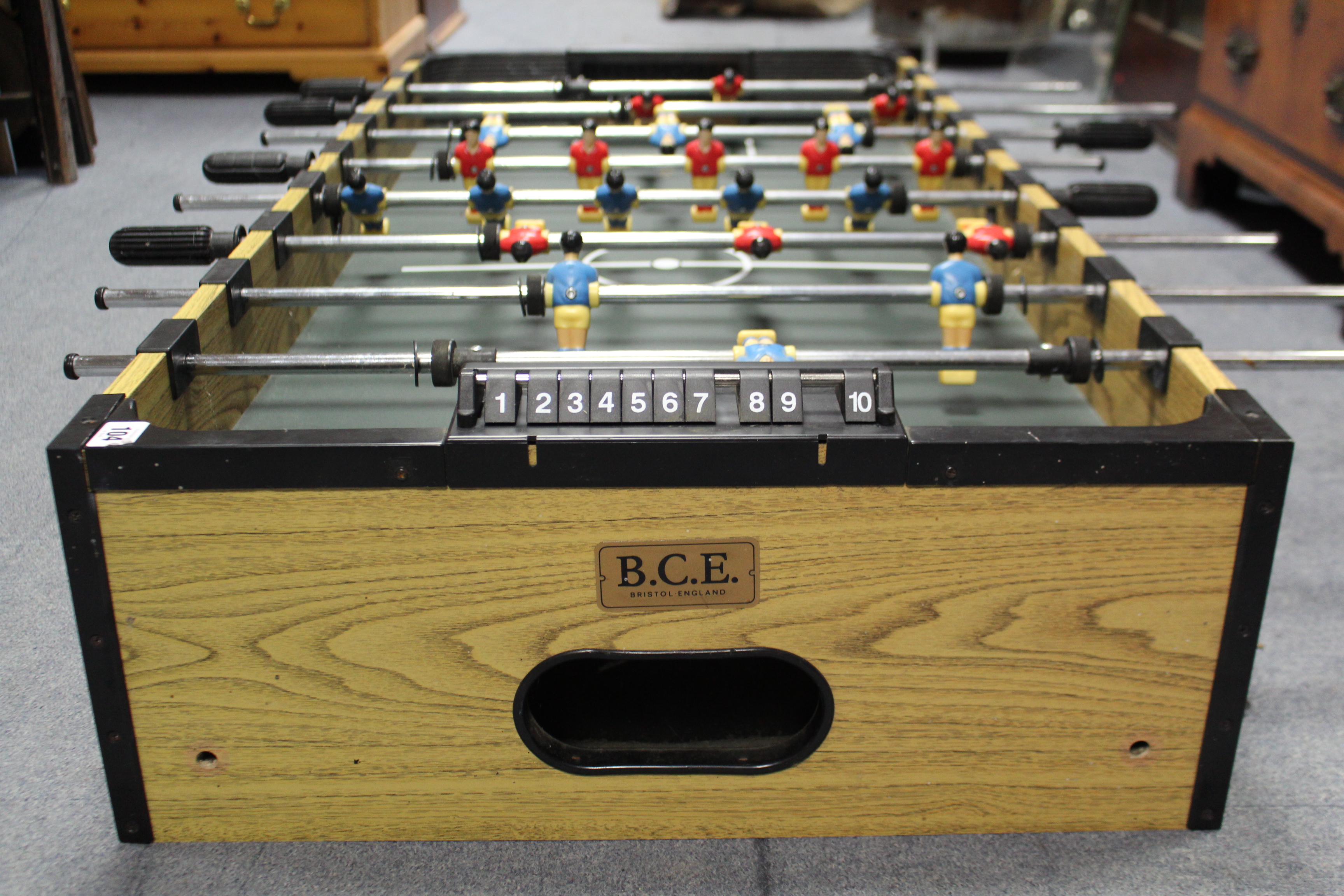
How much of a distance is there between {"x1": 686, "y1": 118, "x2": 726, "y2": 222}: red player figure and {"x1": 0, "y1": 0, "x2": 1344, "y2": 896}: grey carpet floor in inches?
40.5

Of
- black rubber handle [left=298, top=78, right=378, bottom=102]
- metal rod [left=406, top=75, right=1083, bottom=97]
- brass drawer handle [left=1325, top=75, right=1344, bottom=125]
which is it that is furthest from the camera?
brass drawer handle [left=1325, top=75, right=1344, bottom=125]

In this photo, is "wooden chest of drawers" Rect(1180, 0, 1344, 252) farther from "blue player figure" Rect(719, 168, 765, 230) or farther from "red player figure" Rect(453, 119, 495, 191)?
"red player figure" Rect(453, 119, 495, 191)

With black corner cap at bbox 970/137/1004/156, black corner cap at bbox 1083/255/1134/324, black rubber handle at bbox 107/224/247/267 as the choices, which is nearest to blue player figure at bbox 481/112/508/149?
black rubber handle at bbox 107/224/247/267

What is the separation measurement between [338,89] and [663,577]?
162cm

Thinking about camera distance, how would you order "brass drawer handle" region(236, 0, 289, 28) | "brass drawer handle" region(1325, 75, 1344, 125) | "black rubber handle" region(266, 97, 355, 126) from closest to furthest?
"black rubber handle" region(266, 97, 355, 126)
"brass drawer handle" region(1325, 75, 1344, 125)
"brass drawer handle" region(236, 0, 289, 28)

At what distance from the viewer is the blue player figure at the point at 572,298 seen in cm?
132

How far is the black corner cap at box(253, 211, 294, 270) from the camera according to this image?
1507mm

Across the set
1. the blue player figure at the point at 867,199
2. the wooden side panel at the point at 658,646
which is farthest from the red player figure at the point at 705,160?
the wooden side panel at the point at 658,646

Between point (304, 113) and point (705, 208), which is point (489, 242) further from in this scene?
point (304, 113)

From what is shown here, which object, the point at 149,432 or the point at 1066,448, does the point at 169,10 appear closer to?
the point at 149,432

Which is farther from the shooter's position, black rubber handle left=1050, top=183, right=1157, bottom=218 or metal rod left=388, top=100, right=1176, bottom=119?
metal rod left=388, top=100, right=1176, bottom=119

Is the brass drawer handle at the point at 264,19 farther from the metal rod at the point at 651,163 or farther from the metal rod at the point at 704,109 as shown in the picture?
the metal rod at the point at 651,163

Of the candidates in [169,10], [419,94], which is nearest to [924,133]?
[419,94]

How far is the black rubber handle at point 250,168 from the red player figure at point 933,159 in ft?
3.35
